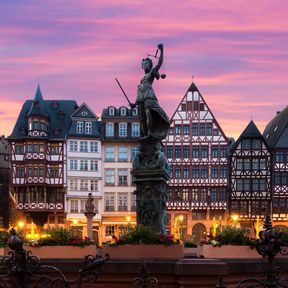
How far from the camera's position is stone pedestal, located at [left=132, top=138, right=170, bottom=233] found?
808 inches

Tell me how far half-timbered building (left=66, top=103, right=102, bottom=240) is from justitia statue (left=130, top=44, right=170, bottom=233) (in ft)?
167

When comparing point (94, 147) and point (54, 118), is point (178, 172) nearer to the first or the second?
point (94, 147)

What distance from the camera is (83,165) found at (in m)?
72.7

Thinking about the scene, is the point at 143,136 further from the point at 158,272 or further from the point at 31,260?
the point at 31,260

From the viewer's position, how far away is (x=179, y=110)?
72000 mm

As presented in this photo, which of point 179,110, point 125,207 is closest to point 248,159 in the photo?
point 179,110

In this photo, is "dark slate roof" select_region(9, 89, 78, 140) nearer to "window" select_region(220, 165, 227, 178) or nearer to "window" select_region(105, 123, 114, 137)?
"window" select_region(105, 123, 114, 137)

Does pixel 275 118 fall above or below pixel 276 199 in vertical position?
above

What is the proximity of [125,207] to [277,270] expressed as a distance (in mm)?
60749

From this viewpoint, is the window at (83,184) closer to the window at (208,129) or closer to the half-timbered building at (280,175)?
the window at (208,129)

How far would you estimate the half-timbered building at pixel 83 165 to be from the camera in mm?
71750

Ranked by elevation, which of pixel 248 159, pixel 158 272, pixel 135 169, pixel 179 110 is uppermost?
pixel 179 110

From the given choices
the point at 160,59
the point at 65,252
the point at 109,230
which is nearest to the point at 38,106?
the point at 109,230

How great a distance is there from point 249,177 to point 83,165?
54.7 feet
